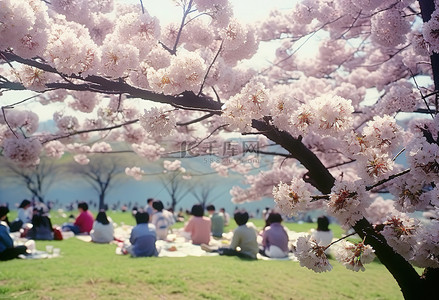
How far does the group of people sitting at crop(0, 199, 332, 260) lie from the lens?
27.2ft

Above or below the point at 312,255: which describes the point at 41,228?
below

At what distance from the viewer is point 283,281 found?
18.9ft

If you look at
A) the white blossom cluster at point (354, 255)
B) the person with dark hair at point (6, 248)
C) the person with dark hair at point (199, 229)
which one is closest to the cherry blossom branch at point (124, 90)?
the white blossom cluster at point (354, 255)

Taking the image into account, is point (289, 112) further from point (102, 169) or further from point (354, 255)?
point (102, 169)

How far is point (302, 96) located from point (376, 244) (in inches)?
194

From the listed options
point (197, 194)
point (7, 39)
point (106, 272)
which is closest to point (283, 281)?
point (106, 272)

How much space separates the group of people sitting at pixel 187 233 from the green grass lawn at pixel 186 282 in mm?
1103

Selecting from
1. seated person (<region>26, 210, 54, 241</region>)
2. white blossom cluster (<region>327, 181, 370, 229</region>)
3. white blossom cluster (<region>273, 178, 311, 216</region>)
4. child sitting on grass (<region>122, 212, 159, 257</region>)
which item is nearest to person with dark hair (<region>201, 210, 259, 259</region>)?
child sitting on grass (<region>122, 212, 159, 257</region>)

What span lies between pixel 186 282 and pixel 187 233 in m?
6.50

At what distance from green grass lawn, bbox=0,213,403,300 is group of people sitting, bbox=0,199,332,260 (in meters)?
1.10

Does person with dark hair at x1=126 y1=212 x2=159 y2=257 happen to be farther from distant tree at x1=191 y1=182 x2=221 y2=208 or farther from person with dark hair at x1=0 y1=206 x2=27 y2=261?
distant tree at x1=191 y1=182 x2=221 y2=208

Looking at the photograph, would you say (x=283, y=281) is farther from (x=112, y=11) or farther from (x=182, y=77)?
(x=112, y=11)

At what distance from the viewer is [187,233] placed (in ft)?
38.0

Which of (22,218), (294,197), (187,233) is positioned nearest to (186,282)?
(294,197)
